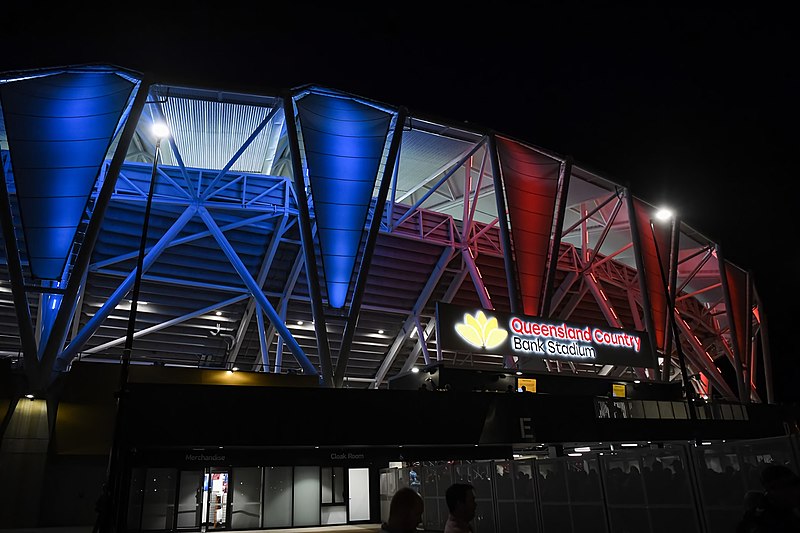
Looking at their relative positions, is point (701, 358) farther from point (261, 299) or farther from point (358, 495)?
point (261, 299)

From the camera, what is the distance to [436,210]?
110 ft

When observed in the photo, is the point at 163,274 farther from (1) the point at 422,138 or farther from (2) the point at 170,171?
(1) the point at 422,138

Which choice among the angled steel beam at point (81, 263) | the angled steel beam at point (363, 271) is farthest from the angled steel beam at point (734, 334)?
the angled steel beam at point (81, 263)

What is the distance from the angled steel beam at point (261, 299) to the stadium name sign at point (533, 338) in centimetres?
→ 505

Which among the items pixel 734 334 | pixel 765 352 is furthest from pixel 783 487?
pixel 765 352

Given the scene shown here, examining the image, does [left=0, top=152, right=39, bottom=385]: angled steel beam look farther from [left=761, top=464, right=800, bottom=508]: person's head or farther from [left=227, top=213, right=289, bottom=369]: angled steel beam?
[left=761, top=464, right=800, bottom=508]: person's head

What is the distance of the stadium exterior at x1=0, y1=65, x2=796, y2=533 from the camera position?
15594 mm

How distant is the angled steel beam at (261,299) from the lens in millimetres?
20641

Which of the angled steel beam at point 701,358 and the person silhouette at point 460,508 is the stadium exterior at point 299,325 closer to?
the person silhouette at point 460,508

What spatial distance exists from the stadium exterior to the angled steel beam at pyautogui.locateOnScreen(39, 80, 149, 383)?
71 mm

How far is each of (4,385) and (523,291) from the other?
2005cm

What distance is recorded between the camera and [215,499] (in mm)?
23188

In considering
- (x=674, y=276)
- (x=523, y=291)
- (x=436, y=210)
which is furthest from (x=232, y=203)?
(x=674, y=276)

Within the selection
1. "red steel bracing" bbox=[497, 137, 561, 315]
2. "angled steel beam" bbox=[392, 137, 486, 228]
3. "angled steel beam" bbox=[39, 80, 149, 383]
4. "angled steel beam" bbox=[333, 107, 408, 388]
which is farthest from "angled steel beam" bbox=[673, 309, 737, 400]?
"angled steel beam" bbox=[39, 80, 149, 383]
